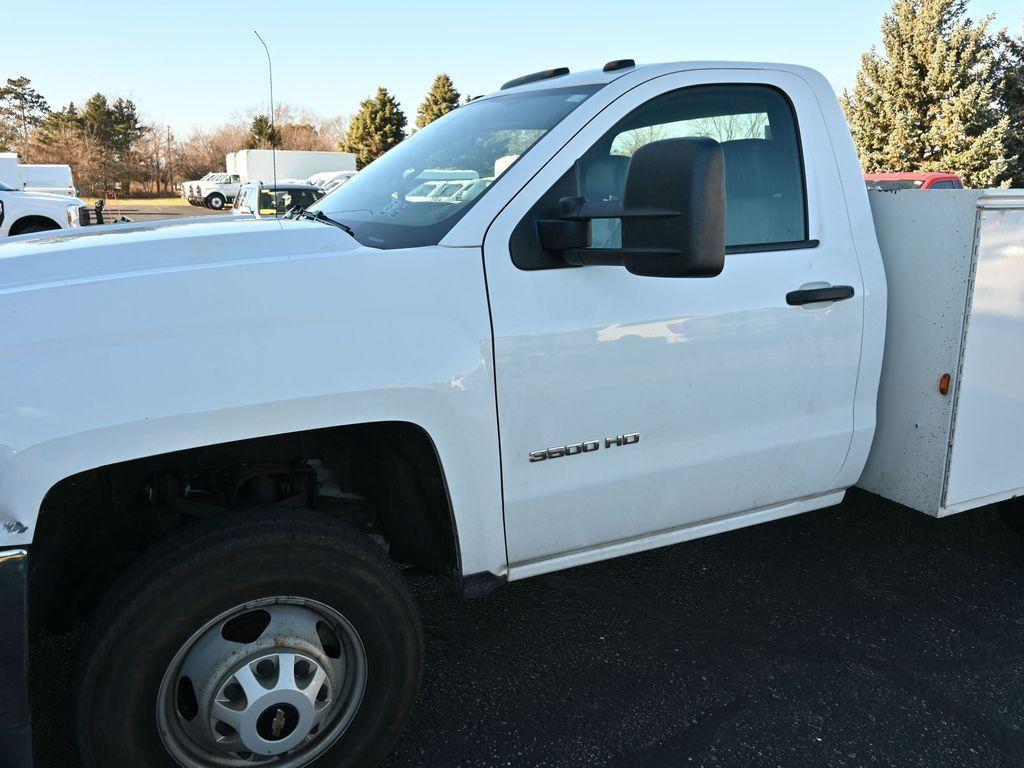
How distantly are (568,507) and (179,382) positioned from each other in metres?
1.14

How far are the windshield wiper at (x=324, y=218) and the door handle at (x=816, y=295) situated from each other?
55.7 inches

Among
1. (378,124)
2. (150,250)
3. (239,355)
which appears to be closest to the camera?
(239,355)

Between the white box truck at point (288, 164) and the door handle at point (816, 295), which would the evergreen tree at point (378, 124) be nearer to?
the white box truck at point (288, 164)

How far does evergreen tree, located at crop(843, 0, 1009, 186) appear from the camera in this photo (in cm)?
2453

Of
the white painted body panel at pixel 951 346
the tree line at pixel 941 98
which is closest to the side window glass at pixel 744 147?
the white painted body panel at pixel 951 346

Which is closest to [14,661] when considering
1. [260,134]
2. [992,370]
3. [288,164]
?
[992,370]

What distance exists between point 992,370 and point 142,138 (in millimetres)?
72666

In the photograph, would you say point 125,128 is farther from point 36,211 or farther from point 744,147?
point 744,147

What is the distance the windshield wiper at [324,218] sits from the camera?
2.63 meters

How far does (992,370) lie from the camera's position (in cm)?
294

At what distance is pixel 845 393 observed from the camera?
288cm

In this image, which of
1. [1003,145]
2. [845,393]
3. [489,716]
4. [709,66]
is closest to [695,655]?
[489,716]

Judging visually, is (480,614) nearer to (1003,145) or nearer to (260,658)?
(260,658)

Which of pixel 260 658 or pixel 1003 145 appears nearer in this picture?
pixel 260 658
